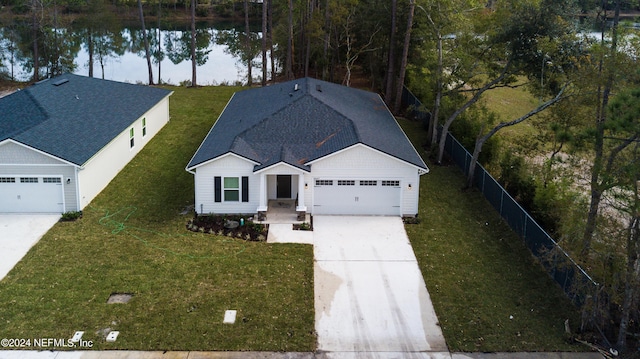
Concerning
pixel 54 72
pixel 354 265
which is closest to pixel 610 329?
pixel 354 265

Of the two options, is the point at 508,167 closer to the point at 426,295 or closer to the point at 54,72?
the point at 426,295

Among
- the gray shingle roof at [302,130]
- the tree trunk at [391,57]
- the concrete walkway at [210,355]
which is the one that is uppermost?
the tree trunk at [391,57]

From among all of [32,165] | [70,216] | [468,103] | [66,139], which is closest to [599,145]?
[468,103]

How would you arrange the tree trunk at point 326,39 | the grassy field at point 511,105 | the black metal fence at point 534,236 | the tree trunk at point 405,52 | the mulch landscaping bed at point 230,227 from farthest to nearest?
the tree trunk at point 326,39
the grassy field at point 511,105
the tree trunk at point 405,52
the mulch landscaping bed at point 230,227
the black metal fence at point 534,236

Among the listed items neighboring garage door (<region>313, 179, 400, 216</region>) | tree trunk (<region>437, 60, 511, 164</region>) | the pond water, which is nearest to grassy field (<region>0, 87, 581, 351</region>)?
neighboring garage door (<region>313, 179, 400, 216</region>)

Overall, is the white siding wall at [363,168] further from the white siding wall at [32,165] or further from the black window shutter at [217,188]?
the white siding wall at [32,165]

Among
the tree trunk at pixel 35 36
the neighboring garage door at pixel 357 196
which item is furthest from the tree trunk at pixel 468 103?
the tree trunk at pixel 35 36

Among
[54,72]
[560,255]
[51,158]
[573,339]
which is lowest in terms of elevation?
[573,339]
